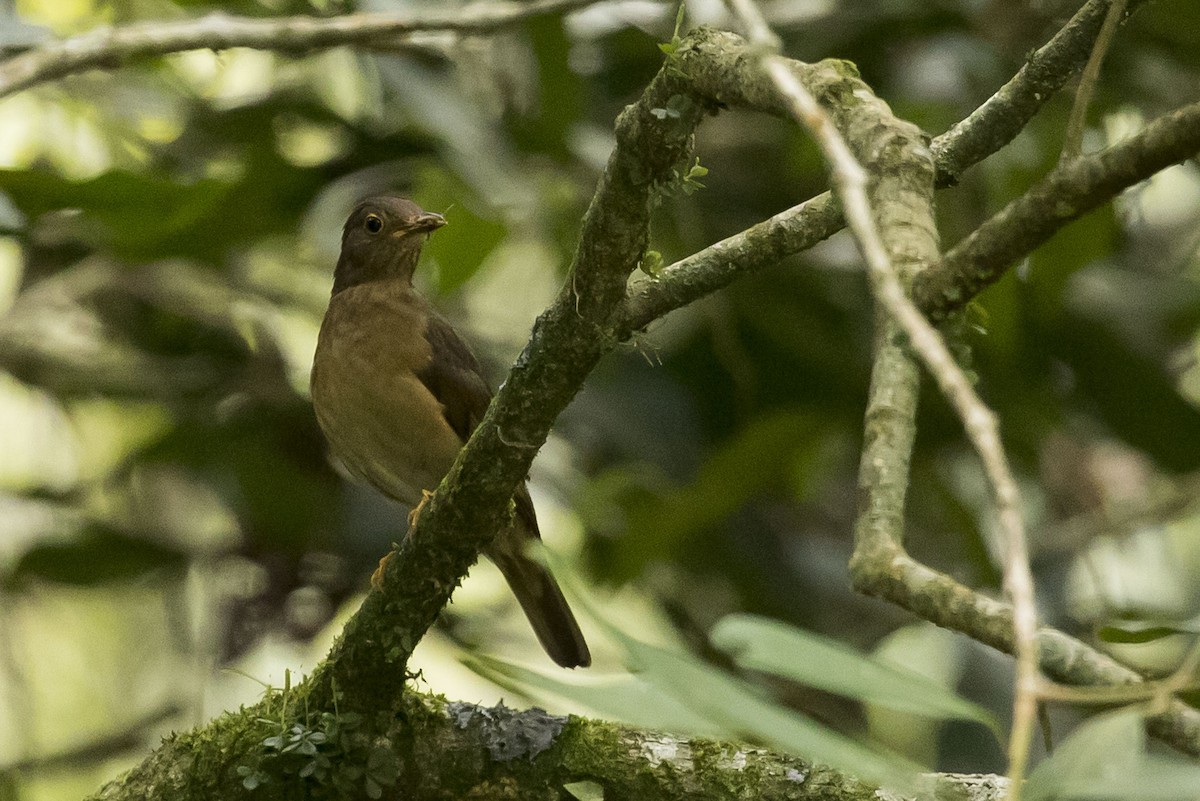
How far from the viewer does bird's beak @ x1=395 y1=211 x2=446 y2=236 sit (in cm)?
488

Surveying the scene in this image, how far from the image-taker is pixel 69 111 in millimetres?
6148

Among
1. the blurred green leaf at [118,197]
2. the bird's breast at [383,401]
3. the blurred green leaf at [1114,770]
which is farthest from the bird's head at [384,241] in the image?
the blurred green leaf at [1114,770]

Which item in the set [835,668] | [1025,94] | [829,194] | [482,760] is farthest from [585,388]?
[835,668]

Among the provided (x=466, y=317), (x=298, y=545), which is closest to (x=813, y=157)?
(x=466, y=317)

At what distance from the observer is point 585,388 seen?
4.71m

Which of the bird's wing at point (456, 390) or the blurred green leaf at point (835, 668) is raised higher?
the bird's wing at point (456, 390)

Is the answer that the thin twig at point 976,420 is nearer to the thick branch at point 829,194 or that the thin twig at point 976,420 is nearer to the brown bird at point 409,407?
the thick branch at point 829,194

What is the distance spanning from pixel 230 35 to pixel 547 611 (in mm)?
2160

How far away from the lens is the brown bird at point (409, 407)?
14.7 feet

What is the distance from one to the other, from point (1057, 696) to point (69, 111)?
586cm

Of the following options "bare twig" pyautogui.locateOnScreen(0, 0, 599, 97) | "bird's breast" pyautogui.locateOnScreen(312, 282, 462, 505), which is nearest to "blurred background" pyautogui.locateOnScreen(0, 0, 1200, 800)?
"bird's breast" pyautogui.locateOnScreen(312, 282, 462, 505)

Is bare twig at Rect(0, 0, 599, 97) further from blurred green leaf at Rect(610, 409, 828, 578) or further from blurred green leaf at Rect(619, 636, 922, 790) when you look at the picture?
blurred green leaf at Rect(619, 636, 922, 790)

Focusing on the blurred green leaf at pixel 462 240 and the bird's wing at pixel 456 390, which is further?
the blurred green leaf at pixel 462 240

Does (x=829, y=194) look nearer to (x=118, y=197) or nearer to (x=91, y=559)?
(x=118, y=197)
